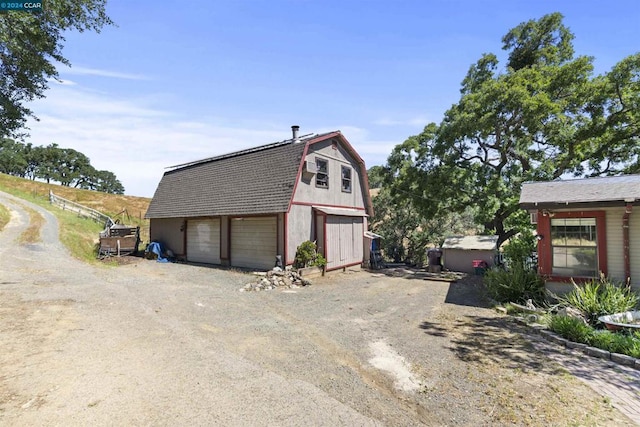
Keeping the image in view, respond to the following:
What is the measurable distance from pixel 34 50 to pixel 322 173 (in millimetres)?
11174

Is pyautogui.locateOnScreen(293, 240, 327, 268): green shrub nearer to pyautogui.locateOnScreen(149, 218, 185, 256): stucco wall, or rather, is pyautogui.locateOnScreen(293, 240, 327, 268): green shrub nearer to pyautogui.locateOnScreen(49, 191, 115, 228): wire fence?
pyautogui.locateOnScreen(149, 218, 185, 256): stucco wall

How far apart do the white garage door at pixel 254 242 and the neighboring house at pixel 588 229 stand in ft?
32.2

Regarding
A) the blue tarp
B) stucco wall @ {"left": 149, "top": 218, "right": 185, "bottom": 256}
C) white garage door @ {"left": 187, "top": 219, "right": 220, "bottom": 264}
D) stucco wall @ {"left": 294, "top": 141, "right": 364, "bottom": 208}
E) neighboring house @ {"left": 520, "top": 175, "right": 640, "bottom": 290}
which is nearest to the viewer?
neighboring house @ {"left": 520, "top": 175, "right": 640, "bottom": 290}

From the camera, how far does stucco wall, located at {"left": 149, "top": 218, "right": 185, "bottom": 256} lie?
758 inches

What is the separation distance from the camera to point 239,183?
1664cm

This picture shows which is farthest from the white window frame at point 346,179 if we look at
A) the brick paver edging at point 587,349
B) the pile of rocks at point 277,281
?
the brick paver edging at point 587,349

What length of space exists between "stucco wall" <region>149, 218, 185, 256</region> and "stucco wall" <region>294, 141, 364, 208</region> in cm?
848

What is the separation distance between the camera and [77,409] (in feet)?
12.2

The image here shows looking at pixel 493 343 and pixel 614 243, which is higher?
pixel 614 243

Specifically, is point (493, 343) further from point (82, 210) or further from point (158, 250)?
point (82, 210)

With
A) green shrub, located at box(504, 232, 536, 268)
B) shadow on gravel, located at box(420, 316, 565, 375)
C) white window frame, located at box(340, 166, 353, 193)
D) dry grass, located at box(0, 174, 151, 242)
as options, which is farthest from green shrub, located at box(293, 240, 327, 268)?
dry grass, located at box(0, 174, 151, 242)

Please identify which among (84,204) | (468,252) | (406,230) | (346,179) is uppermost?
(84,204)

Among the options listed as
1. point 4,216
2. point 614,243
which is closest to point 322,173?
point 614,243

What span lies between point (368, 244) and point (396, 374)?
13.7 m
